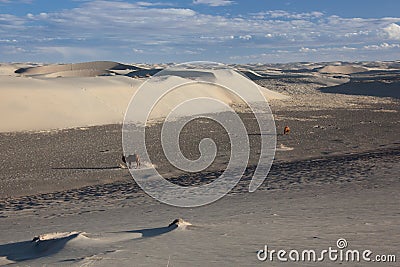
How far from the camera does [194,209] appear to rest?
11016 mm

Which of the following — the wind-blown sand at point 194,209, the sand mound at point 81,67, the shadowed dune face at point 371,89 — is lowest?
the wind-blown sand at point 194,209

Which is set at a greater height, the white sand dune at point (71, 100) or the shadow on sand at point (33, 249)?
the white sand dune at point (71, 100)

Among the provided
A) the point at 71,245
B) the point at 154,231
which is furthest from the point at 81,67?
the point at 71,245

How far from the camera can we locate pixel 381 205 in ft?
32.9

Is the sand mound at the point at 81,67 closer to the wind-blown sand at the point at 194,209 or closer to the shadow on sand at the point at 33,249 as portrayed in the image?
the wind-blown sand at the point at 194,209

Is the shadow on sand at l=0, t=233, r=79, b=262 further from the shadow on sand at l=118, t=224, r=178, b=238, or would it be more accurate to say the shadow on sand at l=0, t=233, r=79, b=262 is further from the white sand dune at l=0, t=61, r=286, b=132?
the white sand dune at l=0, t=61, r=286, b=132

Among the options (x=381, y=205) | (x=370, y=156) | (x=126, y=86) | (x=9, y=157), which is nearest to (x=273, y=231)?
(x=381, y=205)

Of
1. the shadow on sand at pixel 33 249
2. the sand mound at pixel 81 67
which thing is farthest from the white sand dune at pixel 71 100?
the sand mound at pixel 81 67

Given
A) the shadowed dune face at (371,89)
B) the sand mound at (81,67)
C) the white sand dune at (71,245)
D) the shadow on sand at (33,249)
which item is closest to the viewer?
the white sand dune at (71,245)

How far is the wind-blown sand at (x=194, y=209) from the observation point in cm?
715

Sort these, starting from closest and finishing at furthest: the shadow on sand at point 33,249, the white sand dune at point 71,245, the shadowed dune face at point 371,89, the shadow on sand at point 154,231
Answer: the white sand dune at point 71,245 → the shadow on sand at point 33,249 → the shadow on sand at point 154,231 → the shadowed dune face at point 371,89

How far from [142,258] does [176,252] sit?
0.49 m

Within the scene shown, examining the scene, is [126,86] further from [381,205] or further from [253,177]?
[381,205]

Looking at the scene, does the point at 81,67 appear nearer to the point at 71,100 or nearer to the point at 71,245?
the point at 71,100
